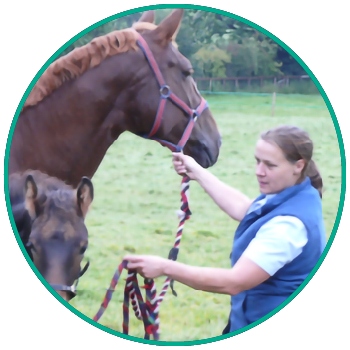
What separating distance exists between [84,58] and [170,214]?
2.65 ft

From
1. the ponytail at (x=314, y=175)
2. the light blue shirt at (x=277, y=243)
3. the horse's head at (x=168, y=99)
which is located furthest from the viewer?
the horse's head at (x=168, y=99)

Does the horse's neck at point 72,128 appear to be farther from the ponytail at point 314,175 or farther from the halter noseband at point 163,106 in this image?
the ponytail at point 314,175

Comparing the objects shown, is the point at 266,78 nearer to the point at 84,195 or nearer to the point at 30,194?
the point at 84,195

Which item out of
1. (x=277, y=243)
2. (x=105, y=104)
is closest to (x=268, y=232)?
(x=277, y=243)

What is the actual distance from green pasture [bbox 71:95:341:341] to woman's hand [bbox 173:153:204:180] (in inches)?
1.5

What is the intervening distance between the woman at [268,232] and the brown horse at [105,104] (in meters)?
0.23

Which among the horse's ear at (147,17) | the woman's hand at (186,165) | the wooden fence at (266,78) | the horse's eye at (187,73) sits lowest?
the woman's hand at (186,165)

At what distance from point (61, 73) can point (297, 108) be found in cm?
109

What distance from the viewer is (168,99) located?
7.26ft

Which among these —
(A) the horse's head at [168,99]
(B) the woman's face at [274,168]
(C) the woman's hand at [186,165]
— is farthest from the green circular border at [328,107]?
(C) the woman's hand at [186,165]

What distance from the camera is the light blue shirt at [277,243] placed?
6.27 feet

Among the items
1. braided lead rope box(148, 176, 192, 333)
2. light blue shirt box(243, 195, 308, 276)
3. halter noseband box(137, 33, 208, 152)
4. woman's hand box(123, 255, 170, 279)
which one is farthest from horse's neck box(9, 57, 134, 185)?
light blue shirt box(243, 195, 308, 276)

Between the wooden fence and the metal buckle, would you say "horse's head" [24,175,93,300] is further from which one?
the wooden fence

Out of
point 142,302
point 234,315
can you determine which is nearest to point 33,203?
point 142,302
